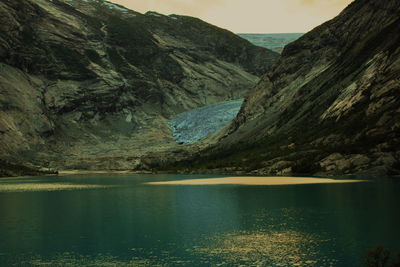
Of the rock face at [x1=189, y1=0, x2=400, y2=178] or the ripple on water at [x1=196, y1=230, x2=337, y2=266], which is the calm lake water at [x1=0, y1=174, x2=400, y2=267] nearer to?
the ripple on water at [x1=196, y1=230, x2=337, y2=266]

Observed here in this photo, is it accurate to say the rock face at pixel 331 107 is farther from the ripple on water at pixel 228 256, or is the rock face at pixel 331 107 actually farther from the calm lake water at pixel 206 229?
the ripple on water at pixel 228 256

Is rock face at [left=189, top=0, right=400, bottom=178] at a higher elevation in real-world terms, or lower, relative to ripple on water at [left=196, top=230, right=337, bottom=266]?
higher

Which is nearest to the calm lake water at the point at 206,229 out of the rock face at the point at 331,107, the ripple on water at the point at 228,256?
the ripple on water at the point at 228,256

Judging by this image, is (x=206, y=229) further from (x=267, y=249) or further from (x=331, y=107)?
(x=331, y=107)

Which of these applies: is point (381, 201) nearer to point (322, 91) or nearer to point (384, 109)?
point (384, 109)

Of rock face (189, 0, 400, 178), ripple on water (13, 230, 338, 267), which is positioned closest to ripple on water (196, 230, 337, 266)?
ripple on water (13, 230, 338, 267)

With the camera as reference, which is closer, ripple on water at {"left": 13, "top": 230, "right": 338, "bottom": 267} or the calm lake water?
ripple on water at {"left": 13, "top": 230, "right": 338, "bottom": 267}

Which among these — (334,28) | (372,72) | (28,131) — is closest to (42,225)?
(372,72)
